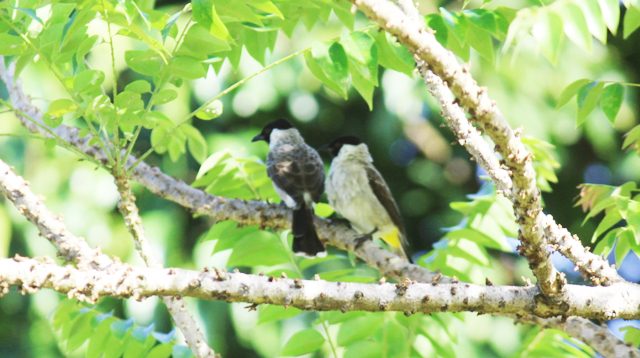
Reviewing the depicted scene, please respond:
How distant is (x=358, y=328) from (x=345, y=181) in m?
3.16

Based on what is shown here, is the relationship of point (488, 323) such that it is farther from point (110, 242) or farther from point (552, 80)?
point (110, 242)

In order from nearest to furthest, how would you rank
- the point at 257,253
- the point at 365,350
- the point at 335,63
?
the point at 335,63 < the point at 365,350 < the point at 257,253

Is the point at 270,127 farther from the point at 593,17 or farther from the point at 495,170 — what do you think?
the point at 593,17

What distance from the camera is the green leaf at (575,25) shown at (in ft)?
8.81

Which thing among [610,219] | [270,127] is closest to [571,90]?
[610,219]

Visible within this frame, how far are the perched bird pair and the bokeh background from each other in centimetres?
28

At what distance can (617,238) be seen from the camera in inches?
139

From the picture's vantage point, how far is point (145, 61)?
347 cm

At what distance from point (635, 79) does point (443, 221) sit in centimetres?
211

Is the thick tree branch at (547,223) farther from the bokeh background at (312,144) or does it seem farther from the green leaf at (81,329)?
the bokeh background at (312,144)

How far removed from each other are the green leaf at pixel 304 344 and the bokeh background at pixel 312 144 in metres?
2.72

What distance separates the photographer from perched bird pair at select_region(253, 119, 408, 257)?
6.52 m

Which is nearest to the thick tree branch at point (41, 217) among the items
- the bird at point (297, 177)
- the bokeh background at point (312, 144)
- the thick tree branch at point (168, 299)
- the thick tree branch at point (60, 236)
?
the thick tree branch at point (60, 236)

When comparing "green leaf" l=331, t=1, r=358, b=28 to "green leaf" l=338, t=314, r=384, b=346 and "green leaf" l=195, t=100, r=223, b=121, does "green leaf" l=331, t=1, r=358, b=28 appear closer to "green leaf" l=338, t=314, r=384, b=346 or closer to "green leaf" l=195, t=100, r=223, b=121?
"green leaf" l=195, t=100, r=223, b=121
